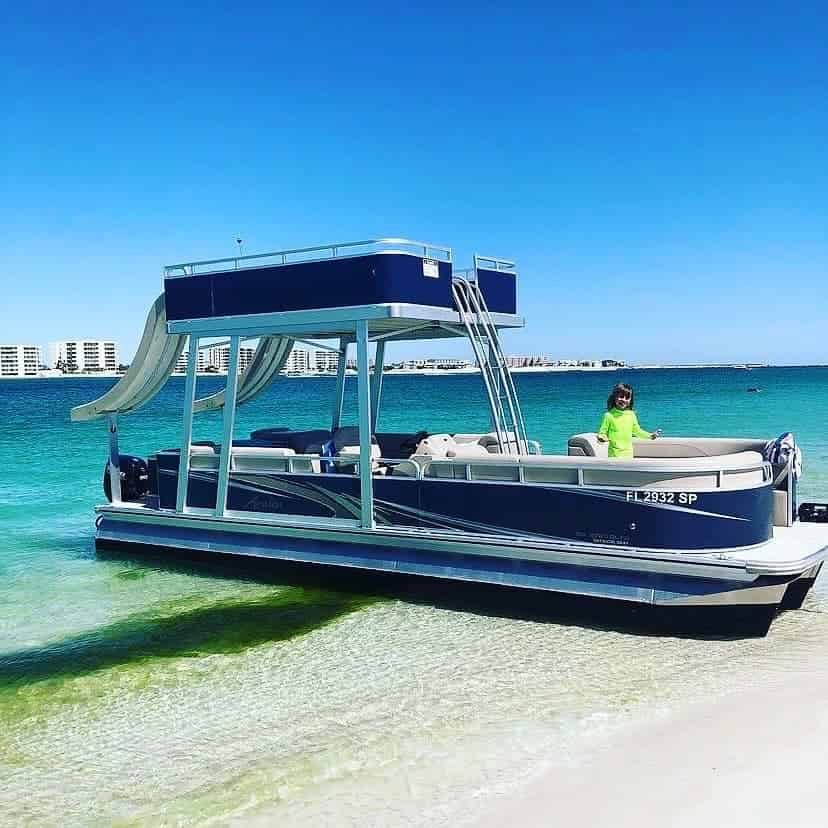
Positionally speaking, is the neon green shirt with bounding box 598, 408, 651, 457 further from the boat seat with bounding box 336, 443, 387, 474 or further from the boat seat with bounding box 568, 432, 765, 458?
the boat seat with bounding box 336, 443, 387, 474

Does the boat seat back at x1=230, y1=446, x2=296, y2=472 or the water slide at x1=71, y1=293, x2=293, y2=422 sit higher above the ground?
the water slide at x1=71, y1=293, x2=293, y2=422

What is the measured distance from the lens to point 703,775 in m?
5.63

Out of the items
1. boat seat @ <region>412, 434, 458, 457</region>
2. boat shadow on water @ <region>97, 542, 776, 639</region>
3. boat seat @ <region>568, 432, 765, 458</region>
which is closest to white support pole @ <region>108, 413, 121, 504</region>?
boat shadow on water @ <region>97, 542, 776, 639</region>

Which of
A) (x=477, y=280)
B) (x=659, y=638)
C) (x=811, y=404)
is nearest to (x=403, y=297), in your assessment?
(x=477, y=280)

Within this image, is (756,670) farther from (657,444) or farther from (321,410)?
(321,410)

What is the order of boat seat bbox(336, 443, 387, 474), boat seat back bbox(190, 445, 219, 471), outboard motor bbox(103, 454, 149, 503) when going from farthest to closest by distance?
outboard motor bbox(103, 454, 149, 503) → boat seat back bbox(190, 445, 219, 471) → boat seat bbox(336, 443, 387, 474)

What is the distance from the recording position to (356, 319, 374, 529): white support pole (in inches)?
383

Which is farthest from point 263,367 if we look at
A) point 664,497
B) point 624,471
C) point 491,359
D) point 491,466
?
point 664,497

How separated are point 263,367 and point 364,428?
11.2ft

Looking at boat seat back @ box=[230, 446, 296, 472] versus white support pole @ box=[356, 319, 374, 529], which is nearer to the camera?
white support pole @ box=[356, 319, 374, 529]

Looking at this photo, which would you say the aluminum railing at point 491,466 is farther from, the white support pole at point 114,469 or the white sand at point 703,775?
the white support pole at point 114,469

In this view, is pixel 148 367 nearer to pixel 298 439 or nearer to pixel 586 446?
pixel 298 439

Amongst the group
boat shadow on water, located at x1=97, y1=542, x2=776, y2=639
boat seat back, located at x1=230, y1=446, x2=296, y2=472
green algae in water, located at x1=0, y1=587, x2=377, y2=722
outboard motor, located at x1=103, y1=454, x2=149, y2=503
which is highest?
boat seat back, located at x1=230, y1=446, x2=296, y2=472

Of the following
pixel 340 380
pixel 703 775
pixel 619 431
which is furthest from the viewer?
pixel 340 380
